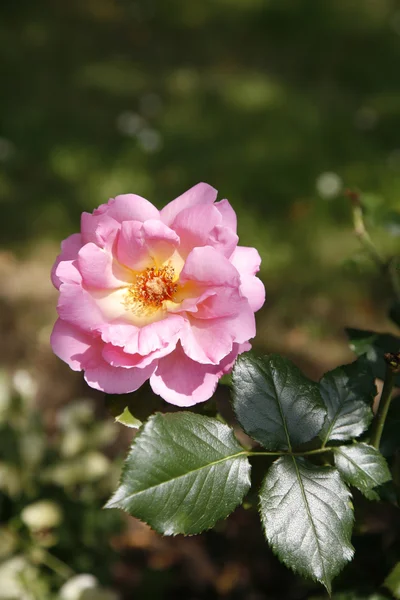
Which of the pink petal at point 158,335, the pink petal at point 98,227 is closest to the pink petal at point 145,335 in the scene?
the pink petal at point 158,335

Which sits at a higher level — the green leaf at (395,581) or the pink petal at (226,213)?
the pink petal at (226,213)

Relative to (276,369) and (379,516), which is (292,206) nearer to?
(379,516)

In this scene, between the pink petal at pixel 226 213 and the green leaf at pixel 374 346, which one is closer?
the pink petal at pixel 226 213

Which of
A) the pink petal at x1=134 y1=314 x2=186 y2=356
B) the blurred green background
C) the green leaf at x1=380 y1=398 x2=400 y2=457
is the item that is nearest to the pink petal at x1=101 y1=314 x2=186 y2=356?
the pink petal at x1=134 y1=314 x2=186 y2=356

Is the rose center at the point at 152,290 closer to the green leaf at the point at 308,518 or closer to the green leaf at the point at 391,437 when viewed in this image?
the green leaf at the point at 308,518

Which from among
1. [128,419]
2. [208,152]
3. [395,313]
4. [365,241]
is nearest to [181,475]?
[128,419]

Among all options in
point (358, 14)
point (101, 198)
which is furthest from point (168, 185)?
point (358, 14)

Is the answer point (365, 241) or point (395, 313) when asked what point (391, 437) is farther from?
point (365, 241)
